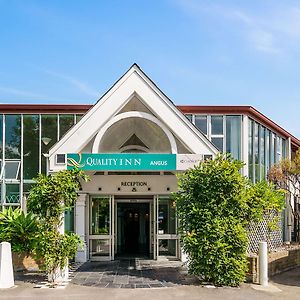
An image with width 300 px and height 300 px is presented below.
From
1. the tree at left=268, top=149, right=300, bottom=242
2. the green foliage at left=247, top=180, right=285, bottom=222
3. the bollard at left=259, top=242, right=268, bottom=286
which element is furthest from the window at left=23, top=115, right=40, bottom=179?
the bollard at left=259, top=242, right=268, bottom=286

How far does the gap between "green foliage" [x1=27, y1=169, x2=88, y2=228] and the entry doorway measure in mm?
5484

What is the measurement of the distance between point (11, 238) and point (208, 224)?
19.9 ft

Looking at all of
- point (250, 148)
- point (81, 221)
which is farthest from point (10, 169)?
point (250, 148)

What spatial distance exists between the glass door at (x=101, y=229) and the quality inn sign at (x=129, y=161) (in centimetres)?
405

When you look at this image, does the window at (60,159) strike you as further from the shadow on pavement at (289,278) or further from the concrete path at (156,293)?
the shadow on pavement at (289,278)

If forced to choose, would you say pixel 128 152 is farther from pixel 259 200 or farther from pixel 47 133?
pixel 259 200

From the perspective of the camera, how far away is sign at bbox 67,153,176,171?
12125 mm

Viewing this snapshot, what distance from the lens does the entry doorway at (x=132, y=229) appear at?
17484 mm

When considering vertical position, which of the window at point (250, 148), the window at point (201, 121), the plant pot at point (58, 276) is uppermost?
the window at point (201, 121)

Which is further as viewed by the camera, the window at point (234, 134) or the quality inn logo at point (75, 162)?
the window at point (234, 134)

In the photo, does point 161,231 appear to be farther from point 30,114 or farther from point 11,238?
point 30,114

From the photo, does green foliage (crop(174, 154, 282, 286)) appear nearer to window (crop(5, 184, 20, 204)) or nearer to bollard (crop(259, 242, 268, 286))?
bollard (crop(259, 242, 268, 286))

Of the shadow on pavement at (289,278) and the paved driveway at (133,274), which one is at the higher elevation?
the paved driveway at (133,274)

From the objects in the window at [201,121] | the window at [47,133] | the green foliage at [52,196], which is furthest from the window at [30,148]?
the green foliage at [52,196]
